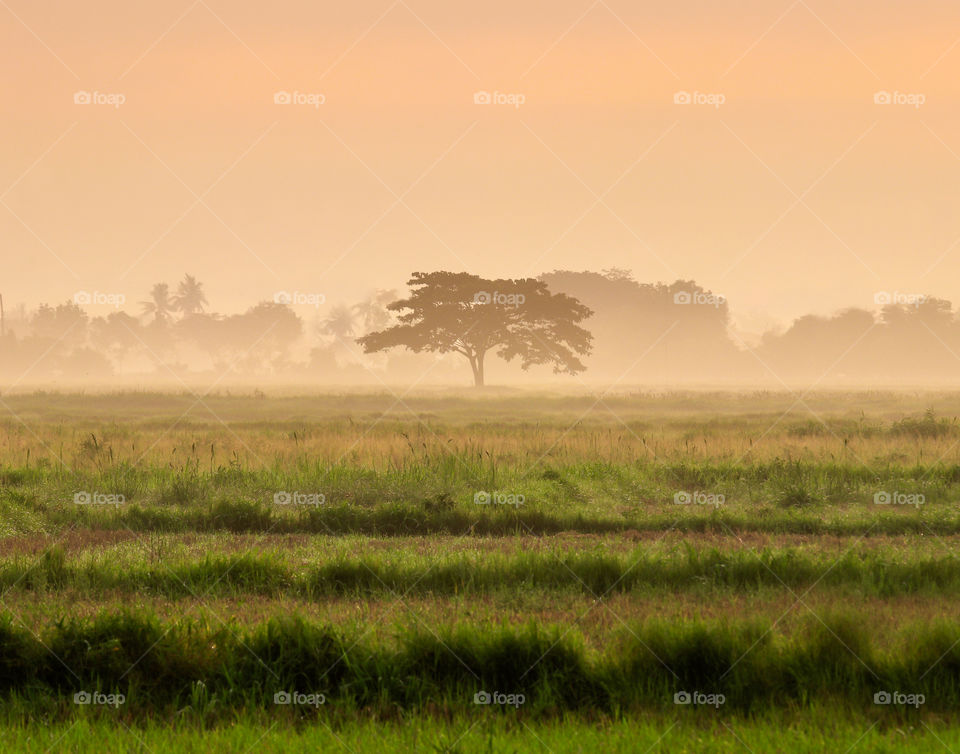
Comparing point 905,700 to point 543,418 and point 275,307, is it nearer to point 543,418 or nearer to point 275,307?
point 543,418

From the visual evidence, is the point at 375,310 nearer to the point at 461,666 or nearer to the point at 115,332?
the point at 115,332

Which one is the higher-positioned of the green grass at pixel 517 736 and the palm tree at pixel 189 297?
the palm tree at pixel 189 297

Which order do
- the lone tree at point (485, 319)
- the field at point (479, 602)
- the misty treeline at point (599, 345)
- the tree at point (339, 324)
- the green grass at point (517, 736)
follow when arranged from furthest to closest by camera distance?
the tree at point (339, 324) → the misty treeline at point (599, 345) → the lone tree at point (485, 319) → the field at point (479, 602) → the green grass at point (517, 736)

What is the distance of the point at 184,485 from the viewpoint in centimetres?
1684

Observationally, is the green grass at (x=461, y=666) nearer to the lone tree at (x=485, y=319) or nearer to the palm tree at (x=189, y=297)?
the lone tree at (x=485, y=319)

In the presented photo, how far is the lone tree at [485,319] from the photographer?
66250 mm

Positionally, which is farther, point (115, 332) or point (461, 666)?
point (115, 332)

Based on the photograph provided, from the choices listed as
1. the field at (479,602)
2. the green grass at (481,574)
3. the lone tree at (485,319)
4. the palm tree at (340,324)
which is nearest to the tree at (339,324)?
the palm tree at (340,324)

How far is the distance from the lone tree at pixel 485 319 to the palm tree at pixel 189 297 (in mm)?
105979

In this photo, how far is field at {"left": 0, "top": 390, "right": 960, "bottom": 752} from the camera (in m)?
6.37

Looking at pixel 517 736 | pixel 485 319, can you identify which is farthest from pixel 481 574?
pixel 485 319

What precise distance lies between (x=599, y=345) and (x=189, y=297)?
3202 inches

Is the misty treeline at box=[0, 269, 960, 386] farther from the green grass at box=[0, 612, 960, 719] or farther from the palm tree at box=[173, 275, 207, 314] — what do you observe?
the green grass at box=[0, 612, 960, 719]

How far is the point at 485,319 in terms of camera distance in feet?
224
